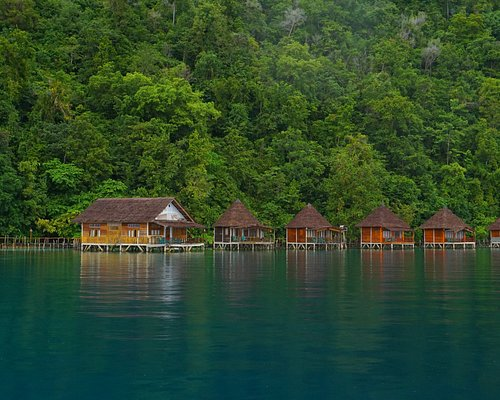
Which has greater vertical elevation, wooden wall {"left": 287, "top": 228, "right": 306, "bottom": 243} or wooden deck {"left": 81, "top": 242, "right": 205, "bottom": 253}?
wooden wall {"left": 287, "top": 228, "right": 306, "bottom": 243}

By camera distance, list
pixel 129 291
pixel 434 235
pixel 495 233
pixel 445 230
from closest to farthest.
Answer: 1. pixel 129 291
2. pixel 445 230
3. pixel 434 235
4. pixel 495 233

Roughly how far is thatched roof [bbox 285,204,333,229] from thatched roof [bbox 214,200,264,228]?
14.4ft

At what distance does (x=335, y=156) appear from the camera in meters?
70.8

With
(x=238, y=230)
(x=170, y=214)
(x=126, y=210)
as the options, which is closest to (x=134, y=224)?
(x=126, y=210)

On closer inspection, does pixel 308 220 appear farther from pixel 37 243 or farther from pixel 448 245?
pixel 37 243

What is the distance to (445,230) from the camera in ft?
217

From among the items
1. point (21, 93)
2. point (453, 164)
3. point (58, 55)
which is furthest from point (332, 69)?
point (21, 93)

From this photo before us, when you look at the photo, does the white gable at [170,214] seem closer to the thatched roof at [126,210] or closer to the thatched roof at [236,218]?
the thatched roof at [126,210]

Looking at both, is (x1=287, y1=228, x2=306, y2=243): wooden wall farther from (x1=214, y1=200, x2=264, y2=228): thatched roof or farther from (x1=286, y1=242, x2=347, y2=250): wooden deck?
(x1=214, y1=200, x2=264, y2=228): thatched roof

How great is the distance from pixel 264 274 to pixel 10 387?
19.5m

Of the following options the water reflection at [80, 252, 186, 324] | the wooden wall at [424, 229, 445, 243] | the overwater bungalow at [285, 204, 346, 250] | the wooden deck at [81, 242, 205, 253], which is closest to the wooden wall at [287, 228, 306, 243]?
the overwater bungalow at [285, 204, 346, 250]

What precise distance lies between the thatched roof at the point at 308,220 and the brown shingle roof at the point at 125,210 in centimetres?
1219

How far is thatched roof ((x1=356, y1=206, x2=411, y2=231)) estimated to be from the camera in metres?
62.8

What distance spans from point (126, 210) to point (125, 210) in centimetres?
7
